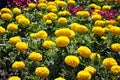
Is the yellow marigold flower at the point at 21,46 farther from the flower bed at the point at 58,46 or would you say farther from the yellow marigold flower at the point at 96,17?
the yellow marigold flower at the point at 96,17

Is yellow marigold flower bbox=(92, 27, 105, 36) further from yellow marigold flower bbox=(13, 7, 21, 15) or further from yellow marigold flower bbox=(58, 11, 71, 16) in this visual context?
yellow marigold flower bbox=(13, 7, 21, 15)

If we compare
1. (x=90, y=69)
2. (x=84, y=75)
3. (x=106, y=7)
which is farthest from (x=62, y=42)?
(x=106, y=7)

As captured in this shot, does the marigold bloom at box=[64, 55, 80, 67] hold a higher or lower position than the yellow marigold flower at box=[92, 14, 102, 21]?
lower

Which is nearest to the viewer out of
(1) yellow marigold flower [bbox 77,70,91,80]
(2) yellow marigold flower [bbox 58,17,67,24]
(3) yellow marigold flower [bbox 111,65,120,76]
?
(1) yellow marigold flower [bbox 77,70,91,80]

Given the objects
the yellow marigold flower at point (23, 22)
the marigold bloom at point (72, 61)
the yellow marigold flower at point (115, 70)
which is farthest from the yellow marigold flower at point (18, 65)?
the yellow marigold flower at point (23, 22)

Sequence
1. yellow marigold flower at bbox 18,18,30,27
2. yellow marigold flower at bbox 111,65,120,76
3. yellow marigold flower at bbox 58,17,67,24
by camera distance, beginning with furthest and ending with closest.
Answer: yellow marigold flower at bbox 58,17,67,24, yellow marigold flower at bbox 18,18,30,27, yellow marigold flower at bbox 111,65,120,76

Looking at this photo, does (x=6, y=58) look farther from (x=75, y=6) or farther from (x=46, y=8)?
(x=75, y=6)

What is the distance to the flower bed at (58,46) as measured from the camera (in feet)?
14.8

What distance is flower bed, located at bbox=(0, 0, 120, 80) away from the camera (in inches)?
178

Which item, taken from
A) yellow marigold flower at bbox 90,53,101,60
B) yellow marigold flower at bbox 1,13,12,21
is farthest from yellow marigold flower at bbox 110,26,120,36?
yellow marigold flower at bbox 1,13,12,21

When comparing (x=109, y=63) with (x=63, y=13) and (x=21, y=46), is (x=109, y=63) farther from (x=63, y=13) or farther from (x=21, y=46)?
(x=63, y=13)

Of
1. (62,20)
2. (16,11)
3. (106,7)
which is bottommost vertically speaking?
(106,7)

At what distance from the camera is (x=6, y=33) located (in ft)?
18.0

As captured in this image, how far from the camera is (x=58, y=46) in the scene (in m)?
4.89
